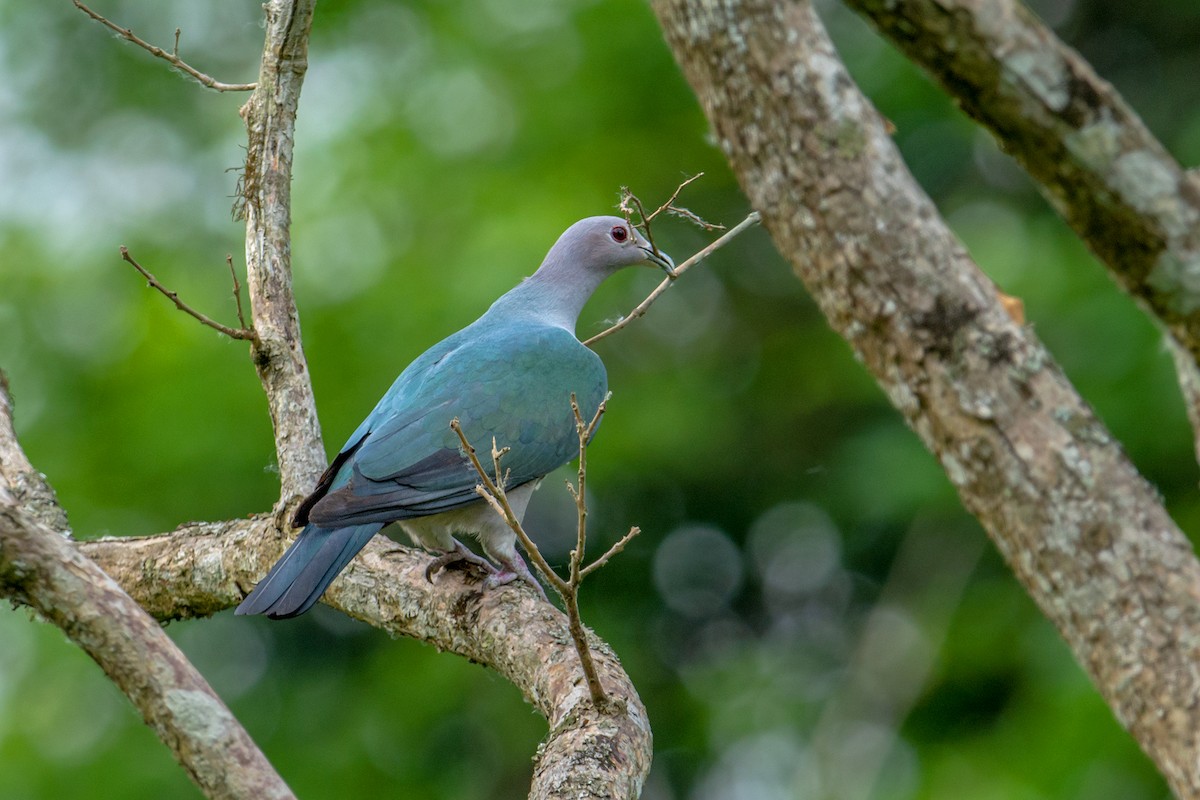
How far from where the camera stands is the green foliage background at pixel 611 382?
22.7 ft

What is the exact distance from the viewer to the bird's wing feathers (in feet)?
12.6

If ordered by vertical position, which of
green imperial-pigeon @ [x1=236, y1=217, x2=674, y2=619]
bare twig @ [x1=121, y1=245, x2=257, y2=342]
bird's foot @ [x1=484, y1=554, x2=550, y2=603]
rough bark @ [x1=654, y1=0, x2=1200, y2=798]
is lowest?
rough bark @ [x1=654, y1=0, x2=1200, y2=798]

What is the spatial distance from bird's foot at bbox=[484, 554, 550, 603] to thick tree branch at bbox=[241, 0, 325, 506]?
658mm

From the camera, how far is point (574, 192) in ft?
24.2

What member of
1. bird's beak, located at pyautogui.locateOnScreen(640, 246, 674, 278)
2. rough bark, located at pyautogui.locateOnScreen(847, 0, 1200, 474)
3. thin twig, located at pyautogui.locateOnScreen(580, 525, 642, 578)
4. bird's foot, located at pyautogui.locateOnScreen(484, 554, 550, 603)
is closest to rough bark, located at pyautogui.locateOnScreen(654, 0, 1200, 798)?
rough bark, located at pyautogui.locateOnScreen(847, 0, 1200, 474)

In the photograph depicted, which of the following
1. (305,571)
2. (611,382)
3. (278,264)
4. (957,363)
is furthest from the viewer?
(611,382)

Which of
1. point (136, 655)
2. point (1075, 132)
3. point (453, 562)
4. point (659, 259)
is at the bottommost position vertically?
point (1075, 132)

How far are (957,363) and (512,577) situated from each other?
2198 mm

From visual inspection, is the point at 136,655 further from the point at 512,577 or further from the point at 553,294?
the point at 553,294

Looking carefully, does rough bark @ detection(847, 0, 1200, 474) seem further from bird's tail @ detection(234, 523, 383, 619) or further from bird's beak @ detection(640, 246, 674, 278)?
bird's beak @ detection(640, 246, 674, 278)

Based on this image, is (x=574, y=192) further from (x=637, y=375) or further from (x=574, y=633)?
(x=574, y=633)

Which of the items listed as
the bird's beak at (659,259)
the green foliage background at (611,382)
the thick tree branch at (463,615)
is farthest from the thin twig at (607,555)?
the green foliage background at (611,382)

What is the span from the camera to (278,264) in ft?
13.6

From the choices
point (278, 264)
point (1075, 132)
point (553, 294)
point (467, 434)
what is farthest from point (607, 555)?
point (553, 294)
